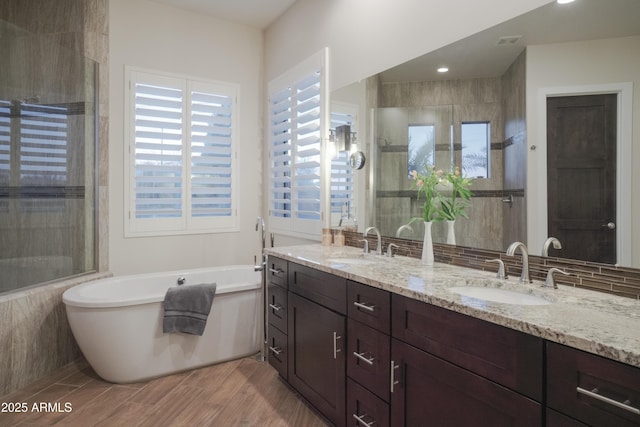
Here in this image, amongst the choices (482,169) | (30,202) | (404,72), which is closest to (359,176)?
(404,72)

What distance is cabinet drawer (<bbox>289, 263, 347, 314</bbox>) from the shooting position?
A: 1837 millimetres

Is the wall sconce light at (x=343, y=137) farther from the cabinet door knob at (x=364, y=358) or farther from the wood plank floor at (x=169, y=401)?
the wood plank floor at (x=169, y=401)

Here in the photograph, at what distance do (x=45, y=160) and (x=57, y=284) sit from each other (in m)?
0.99

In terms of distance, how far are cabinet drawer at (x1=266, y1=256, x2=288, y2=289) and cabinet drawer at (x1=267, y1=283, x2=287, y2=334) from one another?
0.13ft

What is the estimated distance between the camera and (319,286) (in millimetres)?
2012

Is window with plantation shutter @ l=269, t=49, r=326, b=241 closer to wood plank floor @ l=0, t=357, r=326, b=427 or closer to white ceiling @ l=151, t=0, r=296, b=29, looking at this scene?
white ceiling @ l=151, t=0, r=296, b=29

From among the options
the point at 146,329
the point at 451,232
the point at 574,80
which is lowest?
the point at 146,329

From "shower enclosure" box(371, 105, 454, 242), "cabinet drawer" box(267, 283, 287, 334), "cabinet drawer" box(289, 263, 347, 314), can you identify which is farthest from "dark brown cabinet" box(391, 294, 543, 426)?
"cabinet drawer" box(267, 283, 287, 334)

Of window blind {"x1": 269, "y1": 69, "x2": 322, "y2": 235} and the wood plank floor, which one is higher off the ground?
window blind {"x1": 269, "y1": 69, "x2": 322, "y2": 235}

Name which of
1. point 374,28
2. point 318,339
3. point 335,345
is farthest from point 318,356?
point 374,28

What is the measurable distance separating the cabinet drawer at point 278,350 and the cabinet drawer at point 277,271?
1.09 ft

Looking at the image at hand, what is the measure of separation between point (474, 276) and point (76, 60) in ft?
11.4

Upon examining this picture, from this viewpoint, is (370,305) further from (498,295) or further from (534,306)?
(534,306)

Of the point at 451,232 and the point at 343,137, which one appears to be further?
the point at 343,137
